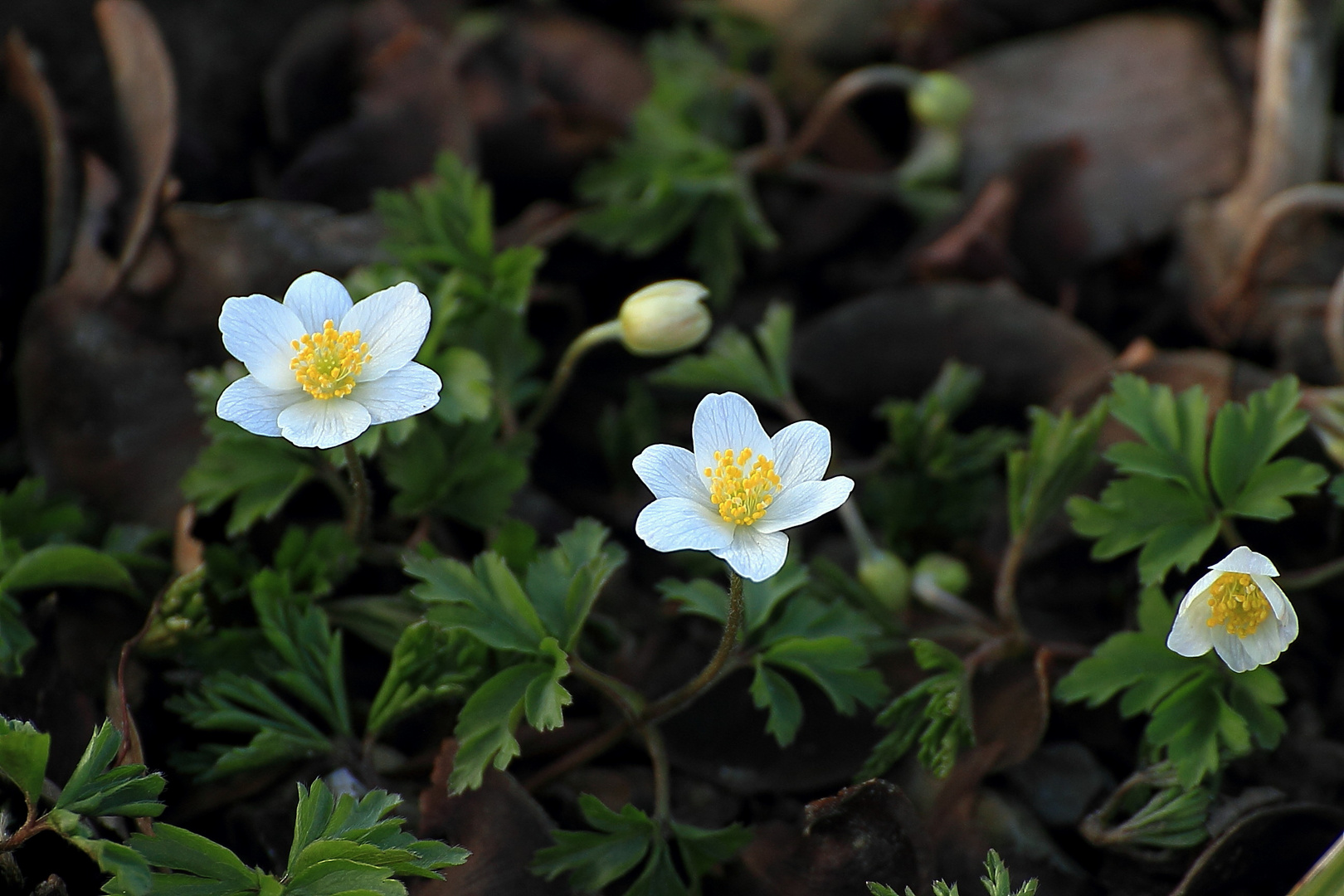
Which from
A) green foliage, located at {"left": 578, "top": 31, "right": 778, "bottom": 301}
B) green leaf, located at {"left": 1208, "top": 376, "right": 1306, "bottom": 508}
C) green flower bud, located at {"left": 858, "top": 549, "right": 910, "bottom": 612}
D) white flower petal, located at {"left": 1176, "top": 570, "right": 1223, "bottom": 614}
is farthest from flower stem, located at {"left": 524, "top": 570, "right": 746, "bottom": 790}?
green foliage, located at {"left": 578, "top": 31, "right": 778, "bottom": 301}

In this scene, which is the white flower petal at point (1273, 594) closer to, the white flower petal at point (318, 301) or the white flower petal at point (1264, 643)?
the white flower petal at point (1264, 643)

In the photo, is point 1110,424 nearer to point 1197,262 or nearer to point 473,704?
→ point 1197,262

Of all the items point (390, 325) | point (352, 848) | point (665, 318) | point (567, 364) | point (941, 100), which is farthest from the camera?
point (941, 100)

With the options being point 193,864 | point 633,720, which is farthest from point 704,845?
point 193,864

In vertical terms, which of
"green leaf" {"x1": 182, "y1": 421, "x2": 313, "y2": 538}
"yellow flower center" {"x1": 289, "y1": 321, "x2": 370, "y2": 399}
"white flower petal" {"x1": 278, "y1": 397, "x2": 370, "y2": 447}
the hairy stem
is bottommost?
the hairy stem

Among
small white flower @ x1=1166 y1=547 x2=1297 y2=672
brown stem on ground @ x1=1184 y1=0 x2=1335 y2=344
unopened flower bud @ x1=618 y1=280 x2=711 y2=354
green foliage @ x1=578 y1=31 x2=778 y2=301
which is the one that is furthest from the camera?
green foliage @ x1=578 y1=31 x2=778 y2=301

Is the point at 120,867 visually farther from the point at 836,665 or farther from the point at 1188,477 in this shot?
the point at 1188,477

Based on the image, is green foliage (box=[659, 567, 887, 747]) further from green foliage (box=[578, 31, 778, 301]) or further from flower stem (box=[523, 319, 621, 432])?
green foliage (box=[578, 31, 778, 301])
